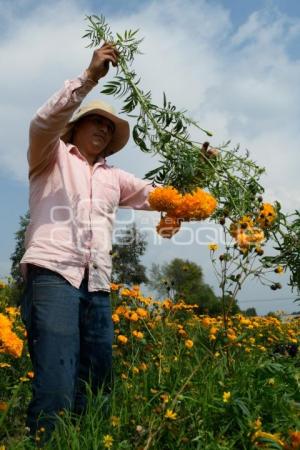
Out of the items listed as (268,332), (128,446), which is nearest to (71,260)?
(128,446)

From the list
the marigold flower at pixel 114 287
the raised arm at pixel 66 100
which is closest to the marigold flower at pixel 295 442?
the raised arm at pixel 66 100

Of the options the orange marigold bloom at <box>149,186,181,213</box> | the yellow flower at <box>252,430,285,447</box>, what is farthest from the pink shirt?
the yellow flower at <box>252,430,285,447</box>

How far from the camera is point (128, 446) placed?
1927 millimetres

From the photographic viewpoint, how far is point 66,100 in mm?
2350

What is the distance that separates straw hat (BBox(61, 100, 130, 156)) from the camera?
281 centimetres

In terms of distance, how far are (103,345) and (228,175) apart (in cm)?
107

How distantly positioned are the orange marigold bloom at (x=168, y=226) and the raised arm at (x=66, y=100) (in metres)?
0.69

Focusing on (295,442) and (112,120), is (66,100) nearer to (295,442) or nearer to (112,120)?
Answer: (112,120)

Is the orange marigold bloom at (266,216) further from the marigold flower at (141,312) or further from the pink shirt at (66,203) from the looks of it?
the marigold flower at (141,312)

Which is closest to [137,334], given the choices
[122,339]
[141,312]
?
[122,339]

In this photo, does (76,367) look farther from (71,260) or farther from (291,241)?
(291,241)

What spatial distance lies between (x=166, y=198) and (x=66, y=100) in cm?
77

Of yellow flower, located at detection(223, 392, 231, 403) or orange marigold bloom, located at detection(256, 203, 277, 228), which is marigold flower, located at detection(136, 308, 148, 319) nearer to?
yellow flower, located at detection(223, 392, 231, 403)

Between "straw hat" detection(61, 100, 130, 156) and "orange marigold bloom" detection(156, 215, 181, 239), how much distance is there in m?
0.93
